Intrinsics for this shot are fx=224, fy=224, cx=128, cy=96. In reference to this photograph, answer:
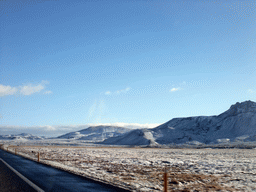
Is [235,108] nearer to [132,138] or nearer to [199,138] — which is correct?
[199,138]

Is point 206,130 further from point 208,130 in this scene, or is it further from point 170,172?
point 170,172

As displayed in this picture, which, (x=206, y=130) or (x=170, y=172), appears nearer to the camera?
(x=170, y=172)

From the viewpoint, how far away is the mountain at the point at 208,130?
454ft

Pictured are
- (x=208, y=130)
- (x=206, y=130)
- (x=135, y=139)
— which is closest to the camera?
(x=135, y=139)

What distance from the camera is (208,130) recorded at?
157m

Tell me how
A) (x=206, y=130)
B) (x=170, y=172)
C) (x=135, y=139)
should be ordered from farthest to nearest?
(x=206, y=130) < (x=135, y=139) < (x=170, y=172)

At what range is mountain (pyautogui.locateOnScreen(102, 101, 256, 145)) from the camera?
454 feet

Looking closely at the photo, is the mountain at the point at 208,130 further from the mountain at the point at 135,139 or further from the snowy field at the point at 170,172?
the snowy field at the point at 170,172

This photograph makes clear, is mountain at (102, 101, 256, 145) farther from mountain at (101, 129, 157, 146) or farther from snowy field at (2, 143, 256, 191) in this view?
snowy field at (2, 143, 256, 191)

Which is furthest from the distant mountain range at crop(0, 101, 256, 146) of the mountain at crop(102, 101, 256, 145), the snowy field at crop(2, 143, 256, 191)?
the snowy field at crop(2, 143, 256, 191)

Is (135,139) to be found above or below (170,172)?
below

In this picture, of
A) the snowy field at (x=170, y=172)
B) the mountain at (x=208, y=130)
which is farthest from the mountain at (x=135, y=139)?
the snowy field at (x=170, y=172)

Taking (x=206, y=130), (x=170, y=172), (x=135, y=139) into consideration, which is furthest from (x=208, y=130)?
(x=170, y=172)

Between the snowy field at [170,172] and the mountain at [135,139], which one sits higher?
the snowy field at [170,172]
